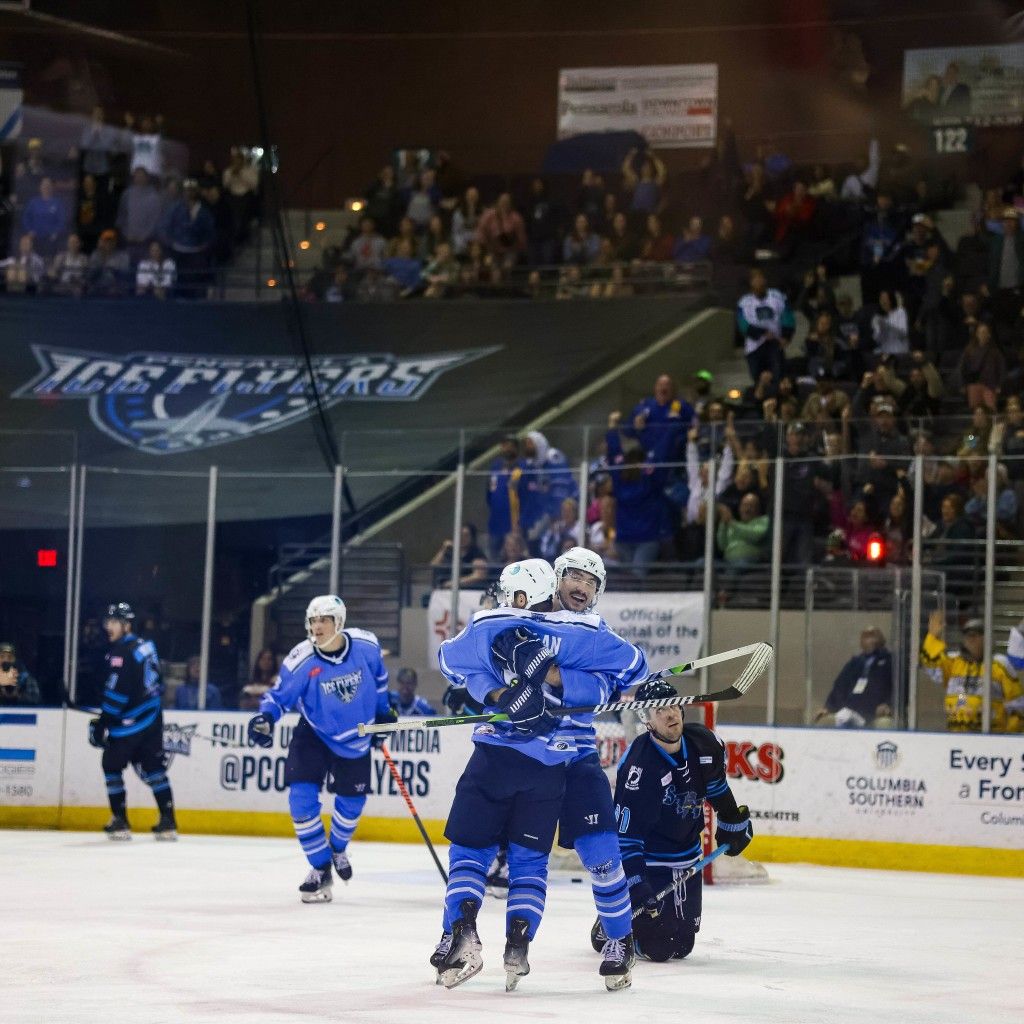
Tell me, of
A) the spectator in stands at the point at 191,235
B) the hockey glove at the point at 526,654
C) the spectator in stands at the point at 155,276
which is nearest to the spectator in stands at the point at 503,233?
the spectator in stands at the point at 191,235

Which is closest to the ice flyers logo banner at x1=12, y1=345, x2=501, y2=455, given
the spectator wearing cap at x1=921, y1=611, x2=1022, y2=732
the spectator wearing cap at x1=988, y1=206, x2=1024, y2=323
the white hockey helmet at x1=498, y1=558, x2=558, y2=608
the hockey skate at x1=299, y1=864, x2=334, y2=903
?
the spectator wearing cap at x1=988, y1=206, x2=1024, y2=323

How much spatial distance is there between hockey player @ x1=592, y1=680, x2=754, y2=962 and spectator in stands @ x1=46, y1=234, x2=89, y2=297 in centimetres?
1299

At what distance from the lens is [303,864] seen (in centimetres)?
1146

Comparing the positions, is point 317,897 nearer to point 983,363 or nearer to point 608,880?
point 608,880

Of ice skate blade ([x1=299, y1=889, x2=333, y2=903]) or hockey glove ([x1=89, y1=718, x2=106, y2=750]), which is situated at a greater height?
hockey glove ([x1=89, y1=718, x2=106, y2=750])

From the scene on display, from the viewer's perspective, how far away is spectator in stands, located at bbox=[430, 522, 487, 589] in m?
13.5

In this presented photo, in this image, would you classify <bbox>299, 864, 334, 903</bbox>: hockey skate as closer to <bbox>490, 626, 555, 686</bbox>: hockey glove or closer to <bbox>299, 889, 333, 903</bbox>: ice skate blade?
<bbox>299, 889, 333, 903</bbox>: ice skate blade

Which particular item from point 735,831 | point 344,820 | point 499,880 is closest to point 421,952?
point 735,831

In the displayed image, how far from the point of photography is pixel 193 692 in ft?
45.9

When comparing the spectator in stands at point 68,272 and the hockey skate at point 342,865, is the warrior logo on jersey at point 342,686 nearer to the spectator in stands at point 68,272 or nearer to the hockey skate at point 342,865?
the hockey skate at point 342,865

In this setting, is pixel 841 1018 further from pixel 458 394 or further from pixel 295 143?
pixel 295 143

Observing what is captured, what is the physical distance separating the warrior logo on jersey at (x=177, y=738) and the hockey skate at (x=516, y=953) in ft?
25.5

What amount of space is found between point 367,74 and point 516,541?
29.8 ft

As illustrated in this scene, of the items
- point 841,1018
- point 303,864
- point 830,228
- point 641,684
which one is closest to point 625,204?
point 830,228
